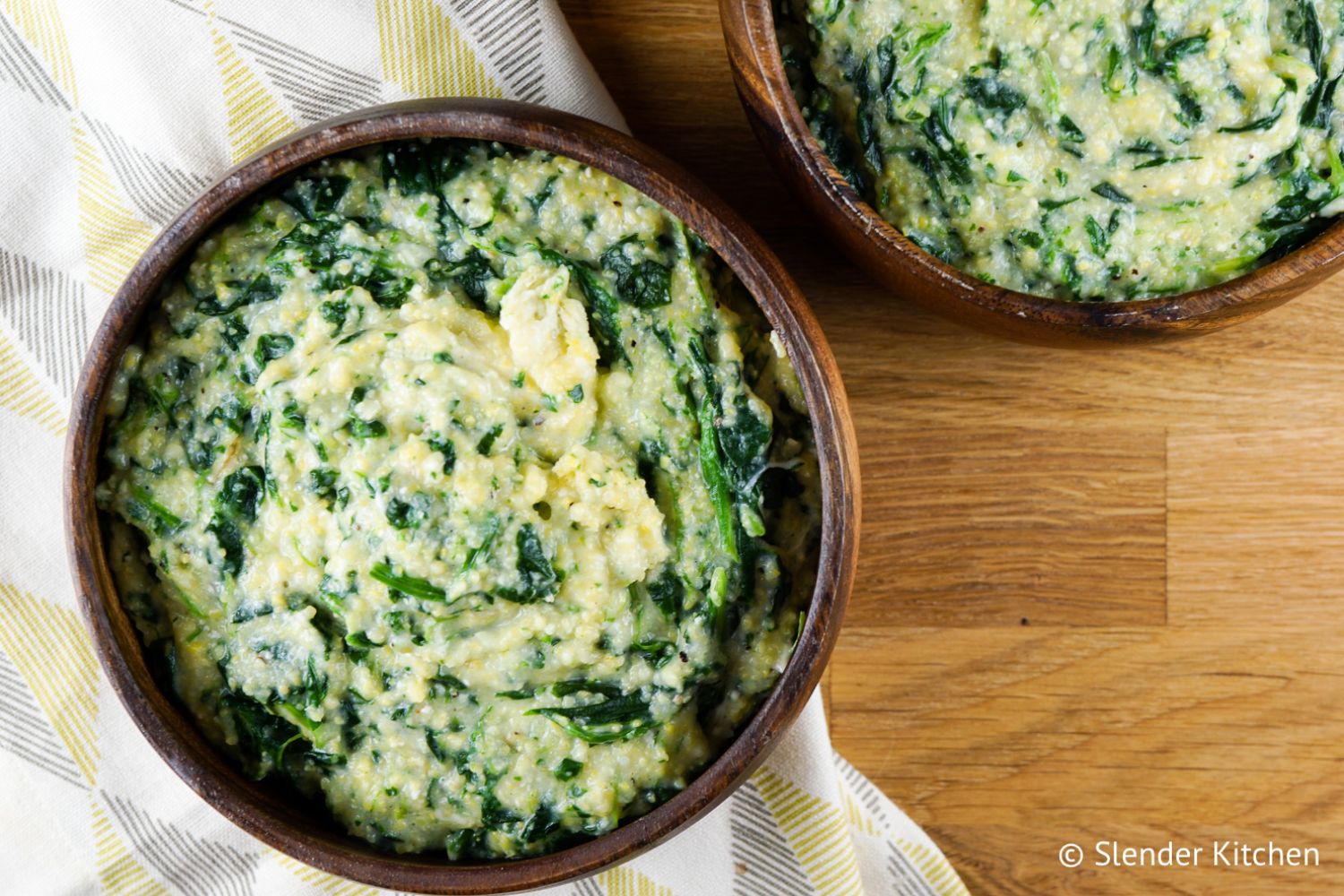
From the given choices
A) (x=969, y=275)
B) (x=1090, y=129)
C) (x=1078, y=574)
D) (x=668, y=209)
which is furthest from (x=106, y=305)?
(x=1078, y=574)

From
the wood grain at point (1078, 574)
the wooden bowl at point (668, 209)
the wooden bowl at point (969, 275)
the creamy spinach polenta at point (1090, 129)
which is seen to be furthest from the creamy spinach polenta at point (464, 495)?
the wood grain at point (1078, 574)

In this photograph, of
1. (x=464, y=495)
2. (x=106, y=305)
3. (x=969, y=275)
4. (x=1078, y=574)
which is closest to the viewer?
(x=464, y=495)

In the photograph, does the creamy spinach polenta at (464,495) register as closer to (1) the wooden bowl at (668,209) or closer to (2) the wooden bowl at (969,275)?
(1) the wooden bowl at (668,209)

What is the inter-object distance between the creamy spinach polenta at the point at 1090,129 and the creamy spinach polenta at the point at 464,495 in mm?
308

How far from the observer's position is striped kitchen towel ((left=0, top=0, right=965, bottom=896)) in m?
1.98

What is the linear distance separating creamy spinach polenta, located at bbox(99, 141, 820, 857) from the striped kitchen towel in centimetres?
40

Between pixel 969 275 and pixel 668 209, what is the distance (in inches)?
15.9

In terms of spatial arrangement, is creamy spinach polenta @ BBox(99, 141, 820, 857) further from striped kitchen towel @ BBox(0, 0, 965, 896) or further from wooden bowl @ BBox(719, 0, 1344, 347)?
striped kitchen towel @ BBox(0, 0, 965, 896)

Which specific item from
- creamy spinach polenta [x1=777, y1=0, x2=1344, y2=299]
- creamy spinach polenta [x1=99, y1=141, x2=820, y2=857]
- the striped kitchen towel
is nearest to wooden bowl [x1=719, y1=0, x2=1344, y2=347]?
creamy spinach polenta [x1=777, y1=0, x2=1344, y2=299]

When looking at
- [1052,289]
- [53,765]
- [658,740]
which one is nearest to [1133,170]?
[1052,289]

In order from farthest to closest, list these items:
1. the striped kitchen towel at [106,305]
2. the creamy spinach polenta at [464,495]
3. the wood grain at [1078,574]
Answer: the wood grain at [1078,574] < the striped kitchen towel at [106,305] < the creamy spinach polenta at [464,495]

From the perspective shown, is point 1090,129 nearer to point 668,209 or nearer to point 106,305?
point 668,209

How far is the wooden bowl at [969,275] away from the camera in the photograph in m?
1.61

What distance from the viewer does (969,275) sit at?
166 centimetres
